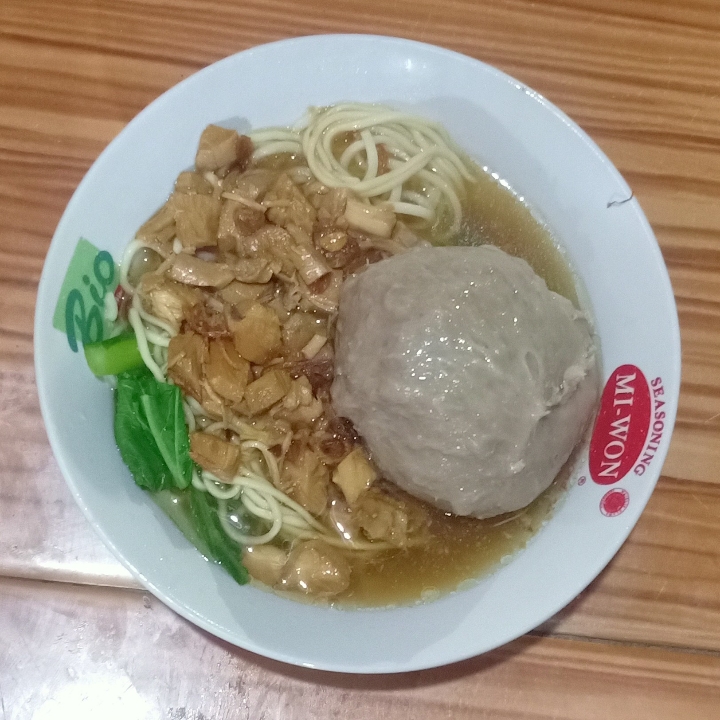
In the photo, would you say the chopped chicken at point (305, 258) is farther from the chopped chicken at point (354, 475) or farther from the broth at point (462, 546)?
the broth at point (462, 546)

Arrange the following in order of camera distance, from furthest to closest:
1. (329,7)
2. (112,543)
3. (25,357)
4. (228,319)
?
(329,7)
(25,357)
(228,319)
(112,543)

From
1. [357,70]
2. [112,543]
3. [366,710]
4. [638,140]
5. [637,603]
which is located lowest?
[366,710]

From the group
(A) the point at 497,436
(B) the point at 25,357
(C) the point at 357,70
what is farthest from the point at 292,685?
(C) the point at 357,70

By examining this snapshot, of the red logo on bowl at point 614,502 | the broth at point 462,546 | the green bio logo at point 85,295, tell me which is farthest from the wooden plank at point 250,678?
the green bio logo at point 85,295

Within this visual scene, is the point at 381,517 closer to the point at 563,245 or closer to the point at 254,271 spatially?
the point at 254,271

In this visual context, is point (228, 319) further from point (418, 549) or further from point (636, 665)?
point (636, 665)

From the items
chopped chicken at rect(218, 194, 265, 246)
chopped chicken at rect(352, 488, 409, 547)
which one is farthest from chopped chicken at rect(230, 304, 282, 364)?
chopped chicken at rect(352, 488, 409, 547)

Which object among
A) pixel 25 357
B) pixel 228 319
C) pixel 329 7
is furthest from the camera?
pixel 329 7

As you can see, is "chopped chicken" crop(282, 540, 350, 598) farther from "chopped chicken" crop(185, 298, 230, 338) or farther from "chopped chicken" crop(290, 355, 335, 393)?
"chopped chicken" crop(185, 298, 230, 338)
